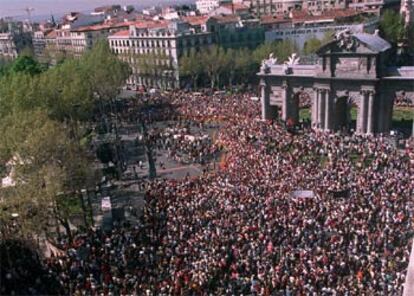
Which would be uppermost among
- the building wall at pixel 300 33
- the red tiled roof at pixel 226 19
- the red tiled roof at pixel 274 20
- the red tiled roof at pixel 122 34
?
the red tiled roof at pixel 226 19

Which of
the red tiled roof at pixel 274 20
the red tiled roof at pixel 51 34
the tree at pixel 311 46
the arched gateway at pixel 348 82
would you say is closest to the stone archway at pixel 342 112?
the arched gateway at pixel 348 82

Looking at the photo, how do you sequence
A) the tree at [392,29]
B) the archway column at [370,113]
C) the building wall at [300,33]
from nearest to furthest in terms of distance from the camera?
the archway column at [370,113] → the tree at [392,29] → the building wall at [300,33]

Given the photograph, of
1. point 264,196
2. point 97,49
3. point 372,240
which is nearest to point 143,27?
point 97,49

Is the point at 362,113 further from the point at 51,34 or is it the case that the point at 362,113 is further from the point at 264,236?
the point at 51,34

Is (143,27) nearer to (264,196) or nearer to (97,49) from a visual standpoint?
(97,49)

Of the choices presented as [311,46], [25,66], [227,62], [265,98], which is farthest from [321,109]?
[25,66]

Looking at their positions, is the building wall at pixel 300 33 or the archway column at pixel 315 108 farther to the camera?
the building wall at pixel 300 33

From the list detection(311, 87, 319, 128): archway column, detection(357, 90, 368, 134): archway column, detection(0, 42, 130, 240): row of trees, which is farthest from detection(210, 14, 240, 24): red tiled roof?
detection(0, 42, 130, 240): row of trees

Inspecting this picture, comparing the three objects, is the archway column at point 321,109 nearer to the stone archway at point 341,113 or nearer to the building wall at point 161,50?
the stone archway at point 341,113
